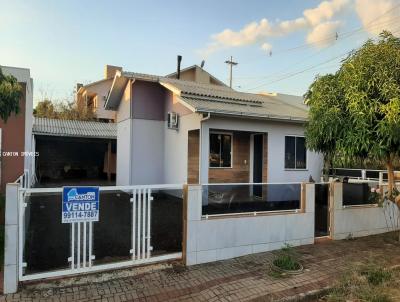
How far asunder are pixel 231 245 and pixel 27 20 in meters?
8.33

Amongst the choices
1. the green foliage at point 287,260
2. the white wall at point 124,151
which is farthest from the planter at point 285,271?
the white wall at point 124,151

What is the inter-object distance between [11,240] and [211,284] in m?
2.77

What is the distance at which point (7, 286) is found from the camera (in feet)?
13.6

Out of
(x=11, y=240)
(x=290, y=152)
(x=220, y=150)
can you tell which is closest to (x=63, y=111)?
(x=220, y=150)

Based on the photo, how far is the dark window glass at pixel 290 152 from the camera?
38.2 ft

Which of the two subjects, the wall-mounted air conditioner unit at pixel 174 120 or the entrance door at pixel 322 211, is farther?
the wall-mounted air conditioner unit at pixel 174 120

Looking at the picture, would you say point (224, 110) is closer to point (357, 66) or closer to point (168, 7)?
point (168, 7)

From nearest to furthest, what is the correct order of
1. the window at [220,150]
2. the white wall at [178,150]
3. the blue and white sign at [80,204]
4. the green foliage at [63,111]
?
the blue and white sign at [80,204]
the white wall at [178,150]
the window at [220,150]
the green foliage at [63,111]

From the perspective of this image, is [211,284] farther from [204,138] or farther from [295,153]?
[295,153]

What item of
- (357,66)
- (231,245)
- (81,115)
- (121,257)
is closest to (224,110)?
(357,66)

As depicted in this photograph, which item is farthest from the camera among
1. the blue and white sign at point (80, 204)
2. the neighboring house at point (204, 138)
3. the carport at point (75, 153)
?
the carport at point (75, 153)

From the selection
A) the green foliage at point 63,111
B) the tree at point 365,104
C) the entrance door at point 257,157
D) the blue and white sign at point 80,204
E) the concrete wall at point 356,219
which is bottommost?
the concrete wall at point 356,219

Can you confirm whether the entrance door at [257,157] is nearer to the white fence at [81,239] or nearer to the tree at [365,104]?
the tree at [365,104]

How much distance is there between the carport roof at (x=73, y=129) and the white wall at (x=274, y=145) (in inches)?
396
